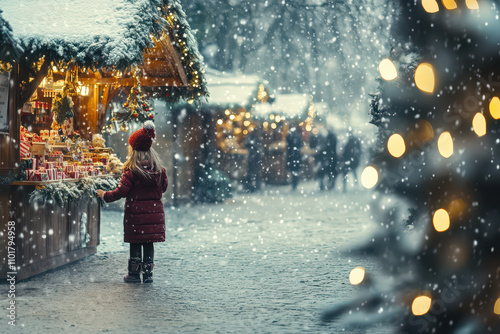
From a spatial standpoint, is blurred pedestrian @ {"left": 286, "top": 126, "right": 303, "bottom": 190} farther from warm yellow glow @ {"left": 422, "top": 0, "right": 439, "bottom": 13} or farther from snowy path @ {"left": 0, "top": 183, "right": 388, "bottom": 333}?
warm yellow glow @ {"left": 422, "top": 0, "right": 439, "bottom": 13}

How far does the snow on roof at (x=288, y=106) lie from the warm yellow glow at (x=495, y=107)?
2382 cm

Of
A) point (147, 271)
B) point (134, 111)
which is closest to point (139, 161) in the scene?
point (147, 271)

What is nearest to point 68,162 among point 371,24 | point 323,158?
point 371,24

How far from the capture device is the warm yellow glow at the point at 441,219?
A: 380 cm

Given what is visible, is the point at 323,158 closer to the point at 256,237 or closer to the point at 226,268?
the point at 256,237

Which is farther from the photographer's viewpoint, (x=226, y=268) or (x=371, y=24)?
(x=371, y=24)

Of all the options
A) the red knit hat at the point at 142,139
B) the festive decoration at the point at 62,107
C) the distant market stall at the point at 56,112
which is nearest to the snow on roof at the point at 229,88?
the distant market stall at the point at 56,112

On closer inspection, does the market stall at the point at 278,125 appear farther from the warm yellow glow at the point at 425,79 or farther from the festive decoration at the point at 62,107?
the warm yellow glow at the point at 425,79

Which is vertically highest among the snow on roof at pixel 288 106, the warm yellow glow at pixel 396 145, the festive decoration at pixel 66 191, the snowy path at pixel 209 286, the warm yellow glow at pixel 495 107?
the snow on roof at pixel 288 106

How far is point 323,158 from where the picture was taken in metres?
26.9

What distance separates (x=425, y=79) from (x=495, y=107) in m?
0.51

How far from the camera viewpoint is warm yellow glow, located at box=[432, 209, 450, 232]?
12.5 feet

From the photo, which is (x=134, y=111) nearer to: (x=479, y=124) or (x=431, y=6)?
(x=431, y=6)

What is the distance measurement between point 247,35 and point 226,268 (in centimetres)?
1215
